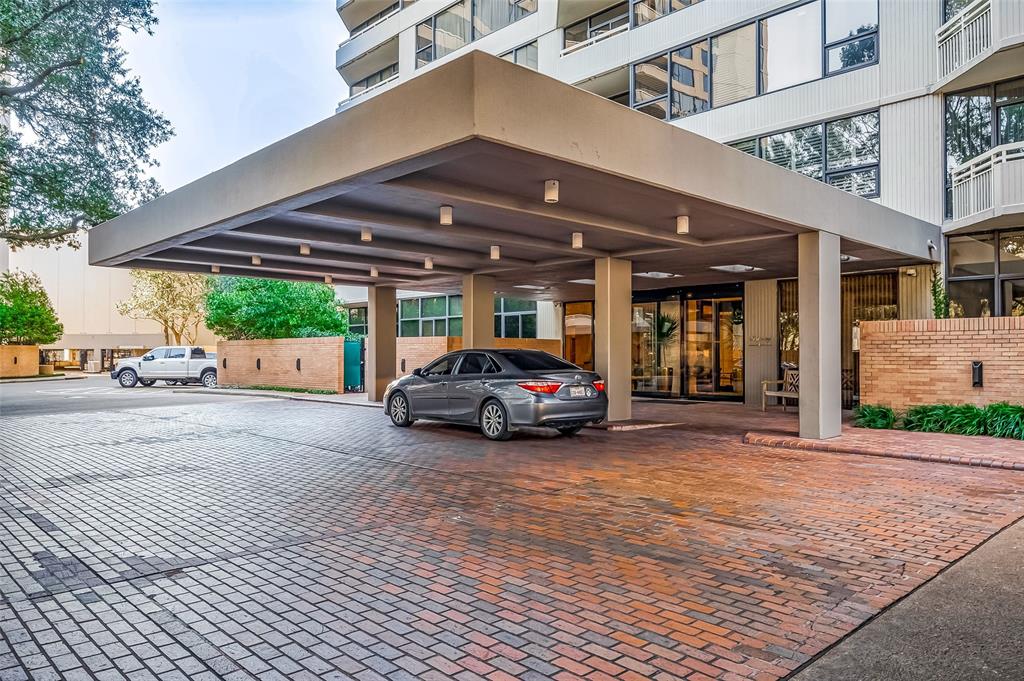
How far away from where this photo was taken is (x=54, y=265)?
2212 inches

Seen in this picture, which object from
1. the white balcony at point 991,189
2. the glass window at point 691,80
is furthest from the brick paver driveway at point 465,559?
the glass window at point 691,80

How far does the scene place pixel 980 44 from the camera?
13531 millimetres

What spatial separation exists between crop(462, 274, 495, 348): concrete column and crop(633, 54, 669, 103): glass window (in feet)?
25.9

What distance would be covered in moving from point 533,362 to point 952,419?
294 inches

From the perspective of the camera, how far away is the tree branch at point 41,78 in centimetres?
2059

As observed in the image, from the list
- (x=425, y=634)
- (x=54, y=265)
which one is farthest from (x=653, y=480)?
(x=54, y=265)

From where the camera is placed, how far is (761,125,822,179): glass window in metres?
16.9

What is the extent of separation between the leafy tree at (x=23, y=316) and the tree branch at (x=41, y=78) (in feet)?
70.0

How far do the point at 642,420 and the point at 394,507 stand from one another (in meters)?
8.71

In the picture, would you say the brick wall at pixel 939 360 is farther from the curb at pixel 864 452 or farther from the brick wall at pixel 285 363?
the brick wall at pixel 285 363

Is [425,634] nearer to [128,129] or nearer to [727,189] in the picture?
[727,189]

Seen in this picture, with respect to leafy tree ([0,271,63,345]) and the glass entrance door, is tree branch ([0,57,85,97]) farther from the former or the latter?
leafy tree ([0,271,63,345])

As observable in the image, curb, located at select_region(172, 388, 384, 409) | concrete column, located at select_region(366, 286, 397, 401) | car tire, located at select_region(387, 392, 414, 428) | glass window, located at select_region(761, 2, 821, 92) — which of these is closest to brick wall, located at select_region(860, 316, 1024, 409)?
glass window, located at select_region(761, 2, 821, 92)

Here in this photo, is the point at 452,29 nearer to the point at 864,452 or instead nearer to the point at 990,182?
the point at 990,182
